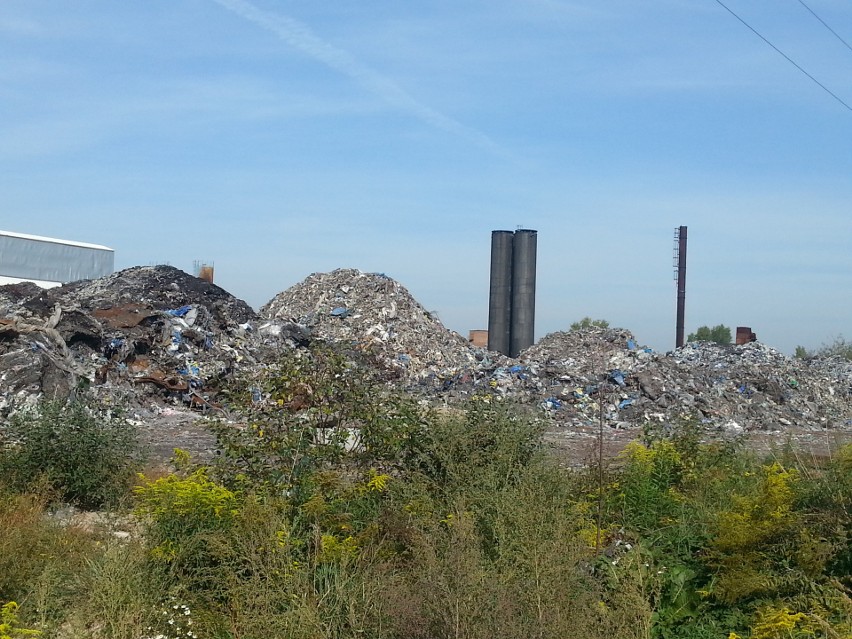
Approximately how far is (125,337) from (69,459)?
11.8m

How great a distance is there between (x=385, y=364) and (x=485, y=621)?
18.5 metres

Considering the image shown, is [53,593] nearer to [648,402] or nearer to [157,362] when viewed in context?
[157,362]

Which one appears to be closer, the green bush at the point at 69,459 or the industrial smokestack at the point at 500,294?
the green bush at the point at 69,459

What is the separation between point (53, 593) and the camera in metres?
5.06

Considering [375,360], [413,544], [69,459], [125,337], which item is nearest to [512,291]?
[375,360]

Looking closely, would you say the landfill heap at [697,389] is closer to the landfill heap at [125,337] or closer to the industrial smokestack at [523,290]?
the industrial smokestack at [523,290]

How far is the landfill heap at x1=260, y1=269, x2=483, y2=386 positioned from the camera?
23.7 meters

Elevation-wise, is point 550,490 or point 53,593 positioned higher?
point 550,490

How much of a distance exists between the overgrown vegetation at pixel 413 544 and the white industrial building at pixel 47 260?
27156 millimetres

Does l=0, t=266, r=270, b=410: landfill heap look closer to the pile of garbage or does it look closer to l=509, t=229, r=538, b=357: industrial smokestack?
the pile of garbage

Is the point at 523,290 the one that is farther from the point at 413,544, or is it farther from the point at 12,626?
the point at 12,626

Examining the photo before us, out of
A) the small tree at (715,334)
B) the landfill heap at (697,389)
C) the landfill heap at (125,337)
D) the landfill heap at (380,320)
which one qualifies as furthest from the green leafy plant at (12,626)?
the small tree at (715,334)

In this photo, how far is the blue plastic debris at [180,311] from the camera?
69.5 feet

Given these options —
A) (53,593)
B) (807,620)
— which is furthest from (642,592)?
(53,593)
